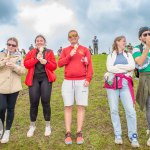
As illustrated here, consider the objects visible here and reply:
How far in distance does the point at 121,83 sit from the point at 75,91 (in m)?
1.21

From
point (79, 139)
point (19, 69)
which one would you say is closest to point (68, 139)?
point (79, 139)

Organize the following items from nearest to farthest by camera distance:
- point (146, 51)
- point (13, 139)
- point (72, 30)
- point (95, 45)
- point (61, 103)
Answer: point (146, 51)
point (72, 30)
point (13, 139)
point (61, 103)
point (95, 45)

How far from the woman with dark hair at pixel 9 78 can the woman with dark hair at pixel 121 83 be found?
2.40 metres

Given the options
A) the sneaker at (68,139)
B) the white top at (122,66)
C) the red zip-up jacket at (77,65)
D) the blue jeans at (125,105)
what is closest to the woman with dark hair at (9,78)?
the red zip-up jacket at (77,65)

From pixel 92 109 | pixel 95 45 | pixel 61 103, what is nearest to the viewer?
pixel 92 109

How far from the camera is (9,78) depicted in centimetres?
832

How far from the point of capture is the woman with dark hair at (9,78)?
26.9 ft

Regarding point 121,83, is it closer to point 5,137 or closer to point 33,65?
point 33,65

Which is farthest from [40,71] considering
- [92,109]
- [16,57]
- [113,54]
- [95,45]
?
[95,45]

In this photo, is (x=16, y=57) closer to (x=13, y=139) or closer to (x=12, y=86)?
(x=12, y=86)

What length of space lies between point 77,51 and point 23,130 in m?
3.15

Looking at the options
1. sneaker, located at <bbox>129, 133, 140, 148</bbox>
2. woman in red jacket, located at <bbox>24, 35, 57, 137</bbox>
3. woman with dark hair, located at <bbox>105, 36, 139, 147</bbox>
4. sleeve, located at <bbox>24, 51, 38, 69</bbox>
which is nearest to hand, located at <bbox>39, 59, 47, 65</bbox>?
woman in red jacket, located at <bbox>24, 35, 57, 137</bbox>

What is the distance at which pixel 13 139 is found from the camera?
8844 millimetres

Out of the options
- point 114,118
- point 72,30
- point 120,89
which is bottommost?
point 114,118
